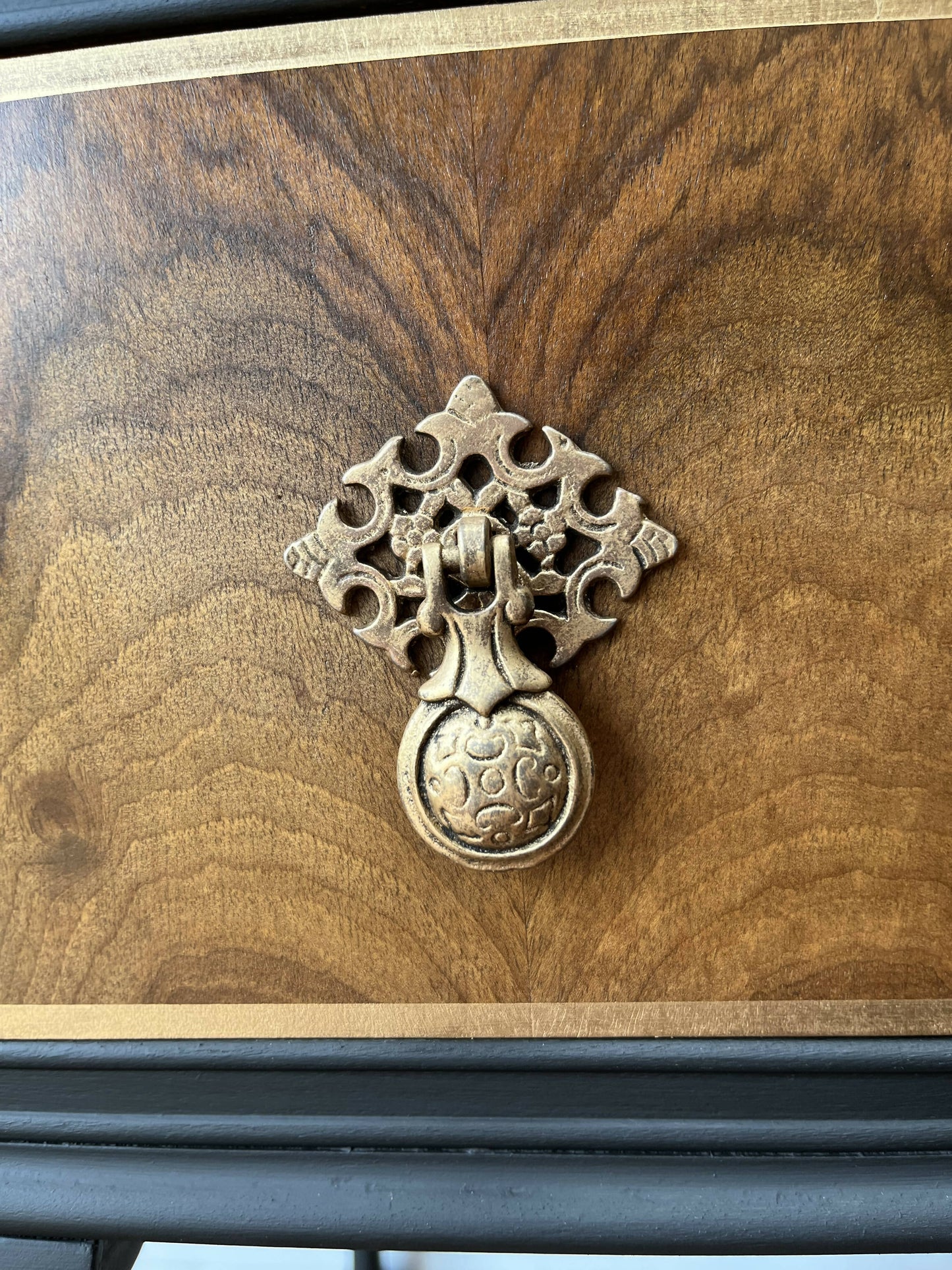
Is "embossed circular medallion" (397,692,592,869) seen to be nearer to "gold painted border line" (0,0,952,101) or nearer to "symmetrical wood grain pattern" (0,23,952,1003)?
"symmetrical wood grain pattern" (0,23,952,1003)

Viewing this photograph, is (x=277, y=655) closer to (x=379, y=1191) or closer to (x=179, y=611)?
(x=179, y=611)

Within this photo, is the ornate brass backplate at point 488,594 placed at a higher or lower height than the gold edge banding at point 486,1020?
higher

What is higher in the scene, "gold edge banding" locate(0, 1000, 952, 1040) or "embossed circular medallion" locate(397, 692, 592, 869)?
"embossed circular medallion" locate(397, 692, 592, 869)

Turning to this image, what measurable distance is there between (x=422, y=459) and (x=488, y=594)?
45 mm

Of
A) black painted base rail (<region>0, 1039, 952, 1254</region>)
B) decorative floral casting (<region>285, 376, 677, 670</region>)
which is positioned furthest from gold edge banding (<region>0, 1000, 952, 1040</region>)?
decorative floral casting (<region>285, 376, 677, 670</region>)

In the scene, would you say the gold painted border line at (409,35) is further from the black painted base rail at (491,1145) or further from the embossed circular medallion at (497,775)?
the black painted base rail at (491,1145)

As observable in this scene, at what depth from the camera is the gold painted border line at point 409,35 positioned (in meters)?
0.24

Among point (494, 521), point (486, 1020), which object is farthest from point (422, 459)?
point (486, 1020)

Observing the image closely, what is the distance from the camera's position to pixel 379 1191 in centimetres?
31

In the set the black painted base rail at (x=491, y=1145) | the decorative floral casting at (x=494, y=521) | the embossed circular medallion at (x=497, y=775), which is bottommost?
the black painted base rail at (x=491, y=1145)

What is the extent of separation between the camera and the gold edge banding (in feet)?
0.97

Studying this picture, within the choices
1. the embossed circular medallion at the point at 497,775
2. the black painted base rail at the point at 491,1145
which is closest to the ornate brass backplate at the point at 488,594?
the embossed circular medallion at the point at 497,775

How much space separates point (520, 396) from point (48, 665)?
173 mm

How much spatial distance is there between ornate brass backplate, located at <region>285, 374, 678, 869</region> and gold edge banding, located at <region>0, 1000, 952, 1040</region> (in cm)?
7
